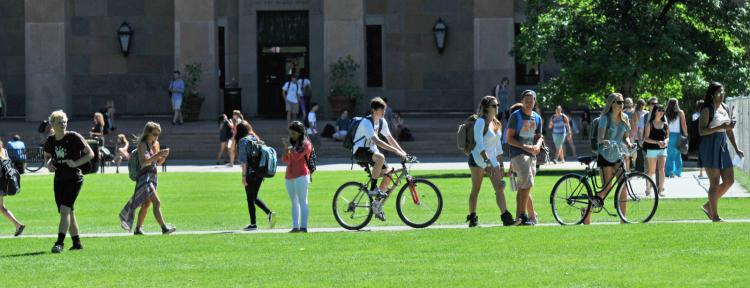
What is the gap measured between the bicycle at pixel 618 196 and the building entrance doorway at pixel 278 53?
1205 inches

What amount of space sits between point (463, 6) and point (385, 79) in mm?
3506

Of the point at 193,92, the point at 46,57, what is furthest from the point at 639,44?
the point at 46,57

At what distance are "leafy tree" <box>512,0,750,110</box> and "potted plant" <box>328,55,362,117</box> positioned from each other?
32.4 feet

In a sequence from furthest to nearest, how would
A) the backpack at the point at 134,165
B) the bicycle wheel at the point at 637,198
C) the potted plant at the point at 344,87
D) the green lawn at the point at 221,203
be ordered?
1. the potted plant at the point at 344,87
2. the green lawn at the point at 221,203
3. the backpack at the point at 134,165
4. the bicycle wheel at the point at 637,198

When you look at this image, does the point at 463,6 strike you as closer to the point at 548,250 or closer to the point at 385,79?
the point at 385,79

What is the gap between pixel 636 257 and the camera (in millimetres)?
14234

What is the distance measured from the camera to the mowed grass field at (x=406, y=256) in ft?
43.2

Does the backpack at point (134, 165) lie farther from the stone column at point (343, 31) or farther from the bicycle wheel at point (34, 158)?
the stone column at point (343, 31)

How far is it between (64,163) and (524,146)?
5.63m

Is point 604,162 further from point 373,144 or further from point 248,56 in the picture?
point 248,56

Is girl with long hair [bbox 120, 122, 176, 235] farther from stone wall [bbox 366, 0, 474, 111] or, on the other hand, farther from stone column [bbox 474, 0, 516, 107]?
stone wall [bbox 366, 0, 474, 111]

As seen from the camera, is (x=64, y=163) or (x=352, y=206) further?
(x=352, y=206)

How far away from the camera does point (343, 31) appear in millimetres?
44438

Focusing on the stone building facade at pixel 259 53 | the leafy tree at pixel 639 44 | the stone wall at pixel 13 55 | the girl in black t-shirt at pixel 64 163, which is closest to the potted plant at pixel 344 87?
the stone building facade at pixel 259 53
